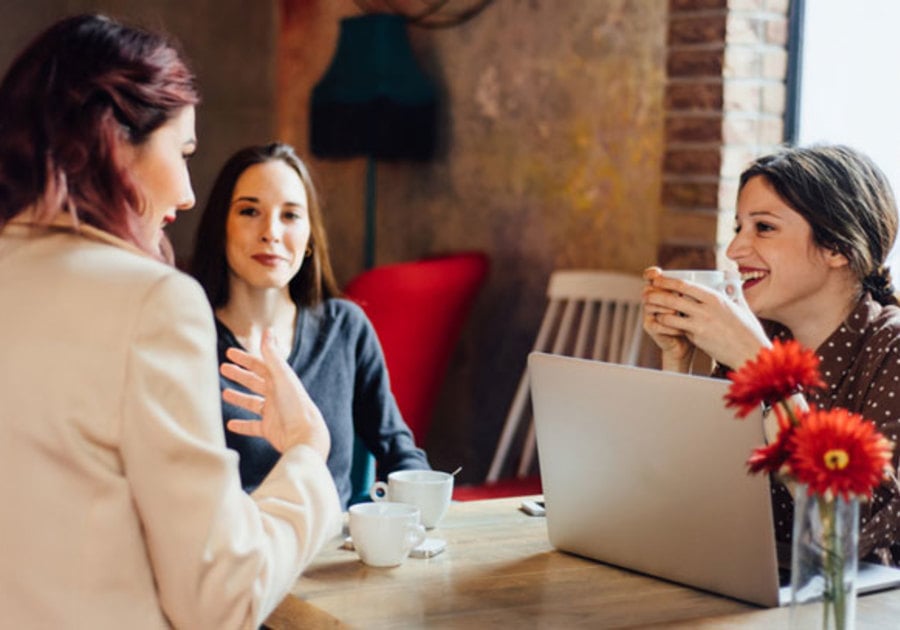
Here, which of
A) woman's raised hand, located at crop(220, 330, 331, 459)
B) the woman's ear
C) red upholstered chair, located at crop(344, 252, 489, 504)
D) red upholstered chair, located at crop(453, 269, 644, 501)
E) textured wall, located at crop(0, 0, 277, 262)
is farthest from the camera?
textured wall, located at crop(0, 0, 277, 262)

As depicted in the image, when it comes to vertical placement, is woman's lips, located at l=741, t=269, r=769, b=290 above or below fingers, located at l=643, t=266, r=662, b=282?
below

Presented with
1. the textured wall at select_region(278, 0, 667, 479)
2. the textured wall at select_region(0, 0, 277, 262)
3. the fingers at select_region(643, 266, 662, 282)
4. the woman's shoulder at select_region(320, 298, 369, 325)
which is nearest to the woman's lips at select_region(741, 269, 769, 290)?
the fingers at select_region(643, 266, 662, 282)

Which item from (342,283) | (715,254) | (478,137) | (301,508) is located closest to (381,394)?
(715,254)

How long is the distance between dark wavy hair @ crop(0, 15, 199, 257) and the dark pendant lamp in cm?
277

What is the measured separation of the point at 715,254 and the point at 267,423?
189cm

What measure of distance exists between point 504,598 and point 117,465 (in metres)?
0.53

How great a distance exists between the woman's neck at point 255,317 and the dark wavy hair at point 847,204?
0.96 m

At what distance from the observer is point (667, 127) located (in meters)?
3.33

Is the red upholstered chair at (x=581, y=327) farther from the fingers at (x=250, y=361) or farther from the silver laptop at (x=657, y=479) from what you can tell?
the fingers at (x=250, y=361)

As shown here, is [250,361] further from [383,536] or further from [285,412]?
[383,536]

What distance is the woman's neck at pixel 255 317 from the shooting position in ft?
8.23

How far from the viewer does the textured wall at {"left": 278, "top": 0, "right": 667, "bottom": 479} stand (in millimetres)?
3506

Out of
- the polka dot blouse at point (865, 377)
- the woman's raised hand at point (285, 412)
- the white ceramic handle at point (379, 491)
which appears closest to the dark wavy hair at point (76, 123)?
the woman's raised hand at point (285, 412)

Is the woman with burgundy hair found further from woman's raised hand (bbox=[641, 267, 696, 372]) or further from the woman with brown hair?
the woman with brown hair
